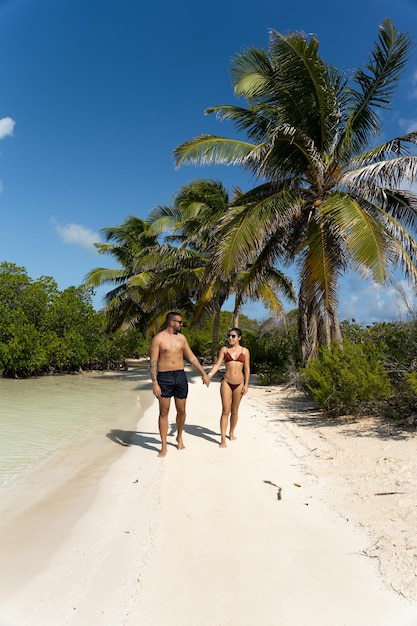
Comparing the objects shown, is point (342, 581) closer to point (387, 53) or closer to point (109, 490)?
point (109, 490)

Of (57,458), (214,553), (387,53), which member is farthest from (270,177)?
(214,553)

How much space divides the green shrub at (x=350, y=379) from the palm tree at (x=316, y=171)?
6.80 feet

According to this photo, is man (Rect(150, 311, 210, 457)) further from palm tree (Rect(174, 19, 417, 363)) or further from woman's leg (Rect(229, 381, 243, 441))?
palm tree (Rect(174, 19, 417, 363))

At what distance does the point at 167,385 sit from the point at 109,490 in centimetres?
147

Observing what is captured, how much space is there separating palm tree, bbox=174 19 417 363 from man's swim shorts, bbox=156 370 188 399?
201 inches

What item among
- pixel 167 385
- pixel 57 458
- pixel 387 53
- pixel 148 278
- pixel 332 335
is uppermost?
pixel 387 53

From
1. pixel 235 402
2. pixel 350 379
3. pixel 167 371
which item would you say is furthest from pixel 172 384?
pixel 350 379

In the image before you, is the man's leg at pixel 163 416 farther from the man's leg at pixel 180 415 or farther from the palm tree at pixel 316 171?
the palm tree at pixel 316 171

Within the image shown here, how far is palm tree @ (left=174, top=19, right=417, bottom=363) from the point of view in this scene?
961 cm

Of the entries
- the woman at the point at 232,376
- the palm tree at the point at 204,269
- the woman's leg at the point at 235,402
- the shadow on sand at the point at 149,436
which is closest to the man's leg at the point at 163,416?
the shadow on sand at the point at 149,436

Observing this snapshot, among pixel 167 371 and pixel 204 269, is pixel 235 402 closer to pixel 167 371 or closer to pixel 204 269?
pixel 167 371

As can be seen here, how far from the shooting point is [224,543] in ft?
9.91

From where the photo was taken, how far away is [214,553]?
2.88 m

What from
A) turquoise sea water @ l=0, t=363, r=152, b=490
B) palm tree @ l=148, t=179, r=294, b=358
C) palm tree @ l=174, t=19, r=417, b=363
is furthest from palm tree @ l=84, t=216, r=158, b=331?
palm tree @ l=174, t=19, r=417, b=363
